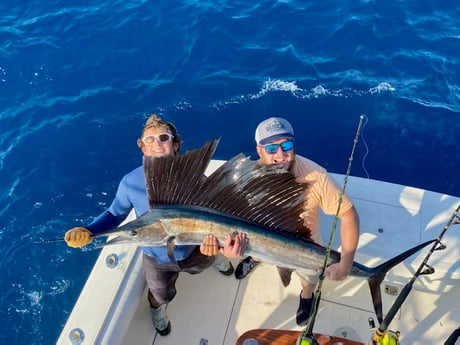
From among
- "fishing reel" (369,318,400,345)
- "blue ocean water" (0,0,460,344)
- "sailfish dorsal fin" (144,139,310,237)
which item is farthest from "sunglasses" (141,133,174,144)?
"blue ocean water" (0,0,460,344)

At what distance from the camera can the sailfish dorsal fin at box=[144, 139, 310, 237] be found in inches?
83.3

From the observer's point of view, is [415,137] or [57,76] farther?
[57,76]

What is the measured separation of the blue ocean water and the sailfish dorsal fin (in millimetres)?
2619

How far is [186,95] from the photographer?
595cm

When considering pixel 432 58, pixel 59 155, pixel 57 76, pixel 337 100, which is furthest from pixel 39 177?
pixel 432 58

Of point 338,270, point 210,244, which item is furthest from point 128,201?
point 338,270

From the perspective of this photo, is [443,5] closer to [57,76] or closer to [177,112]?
[177,112]

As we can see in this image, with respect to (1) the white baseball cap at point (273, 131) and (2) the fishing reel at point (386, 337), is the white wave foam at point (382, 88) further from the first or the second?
(2) the fishing reel at point (386, 337)

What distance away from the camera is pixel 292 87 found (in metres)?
5.91

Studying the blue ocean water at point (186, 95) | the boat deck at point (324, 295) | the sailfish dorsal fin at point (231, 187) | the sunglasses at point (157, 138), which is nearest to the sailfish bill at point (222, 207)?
the sailfish dorsal fin at point (231, 187)

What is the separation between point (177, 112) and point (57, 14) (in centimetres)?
308

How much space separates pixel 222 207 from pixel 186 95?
393cm

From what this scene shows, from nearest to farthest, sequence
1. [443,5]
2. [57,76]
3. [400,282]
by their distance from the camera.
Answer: [400,282] < [57,76] < [443,5]

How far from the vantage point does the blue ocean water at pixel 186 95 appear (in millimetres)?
4805
